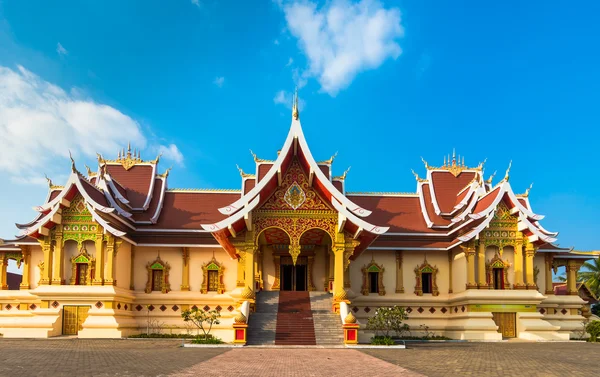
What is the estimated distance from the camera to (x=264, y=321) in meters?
19.5

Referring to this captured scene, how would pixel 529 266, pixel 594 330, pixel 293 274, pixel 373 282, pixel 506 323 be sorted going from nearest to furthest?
pixel 594 330, pixel 506 323, pixel 529 266, pixel 373 282, pixel 293 274

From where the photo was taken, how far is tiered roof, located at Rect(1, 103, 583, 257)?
65.7 feet

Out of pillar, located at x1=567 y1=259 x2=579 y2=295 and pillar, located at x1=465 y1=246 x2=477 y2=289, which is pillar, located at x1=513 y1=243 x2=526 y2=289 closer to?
pillar, located at x1=465 y1=246 x2=477 y2=289

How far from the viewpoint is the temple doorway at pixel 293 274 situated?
2498cm

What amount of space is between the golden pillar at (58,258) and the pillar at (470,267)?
1552 centimetres

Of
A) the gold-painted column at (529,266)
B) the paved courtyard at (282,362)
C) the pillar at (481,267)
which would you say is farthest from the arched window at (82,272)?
the gold-painted column at (529,266)

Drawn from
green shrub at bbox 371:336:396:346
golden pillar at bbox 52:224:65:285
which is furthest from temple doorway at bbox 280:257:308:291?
golden pillar at bbox 52:224:65:285

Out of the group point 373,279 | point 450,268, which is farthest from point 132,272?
point 450,268

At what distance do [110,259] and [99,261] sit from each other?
40 cm

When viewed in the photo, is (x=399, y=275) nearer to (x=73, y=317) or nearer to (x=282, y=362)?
(x=282, y=362)

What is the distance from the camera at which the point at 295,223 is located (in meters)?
20.5

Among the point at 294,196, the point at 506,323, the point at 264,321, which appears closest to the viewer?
the point at 264,321

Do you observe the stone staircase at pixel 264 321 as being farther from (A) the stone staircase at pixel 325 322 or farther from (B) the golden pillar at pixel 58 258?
(B) the golden pillar at pixel 58 258

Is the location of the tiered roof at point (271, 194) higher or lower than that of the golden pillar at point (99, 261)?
higher
